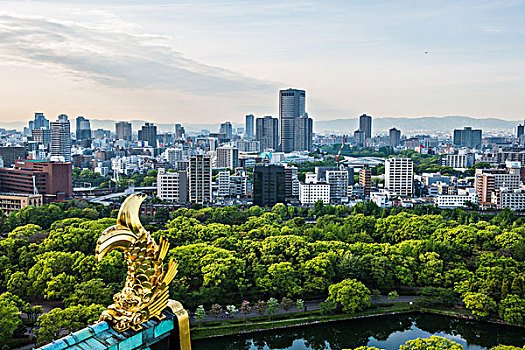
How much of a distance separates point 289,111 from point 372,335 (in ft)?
345

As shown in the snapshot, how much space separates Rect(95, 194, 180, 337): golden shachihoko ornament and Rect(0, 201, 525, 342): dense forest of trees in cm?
989

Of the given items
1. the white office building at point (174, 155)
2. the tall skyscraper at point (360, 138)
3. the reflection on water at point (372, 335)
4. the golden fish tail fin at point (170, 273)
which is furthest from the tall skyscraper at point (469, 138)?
the golden fish tail fin at point (170, 273)

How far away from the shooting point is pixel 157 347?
5.00 metres

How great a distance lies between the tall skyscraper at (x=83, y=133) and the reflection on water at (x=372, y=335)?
8977 centimetres

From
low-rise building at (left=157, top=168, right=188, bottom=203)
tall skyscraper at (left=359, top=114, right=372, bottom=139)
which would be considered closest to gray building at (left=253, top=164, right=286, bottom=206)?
low-rise building at (left=157, top=168, right=188, bottom=203)

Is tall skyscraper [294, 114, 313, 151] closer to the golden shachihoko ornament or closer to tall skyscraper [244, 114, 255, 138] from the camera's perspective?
tall skyscraper [244, 114, 255, 138]

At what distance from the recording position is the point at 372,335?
16109 mm

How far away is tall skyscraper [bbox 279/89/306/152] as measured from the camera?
364 feet

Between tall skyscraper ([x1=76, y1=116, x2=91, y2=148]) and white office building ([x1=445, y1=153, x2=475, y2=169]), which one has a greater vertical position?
tall skyscraper ([x1=76, y1=116, x2=91, y2=148])

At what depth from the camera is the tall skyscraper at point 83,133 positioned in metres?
99.9

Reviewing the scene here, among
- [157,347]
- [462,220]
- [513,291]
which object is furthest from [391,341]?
[462,220]

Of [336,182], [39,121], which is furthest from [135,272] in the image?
[39,121]

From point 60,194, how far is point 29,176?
250 centimetres

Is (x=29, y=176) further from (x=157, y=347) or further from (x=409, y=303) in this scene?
(x=157, y=347)
